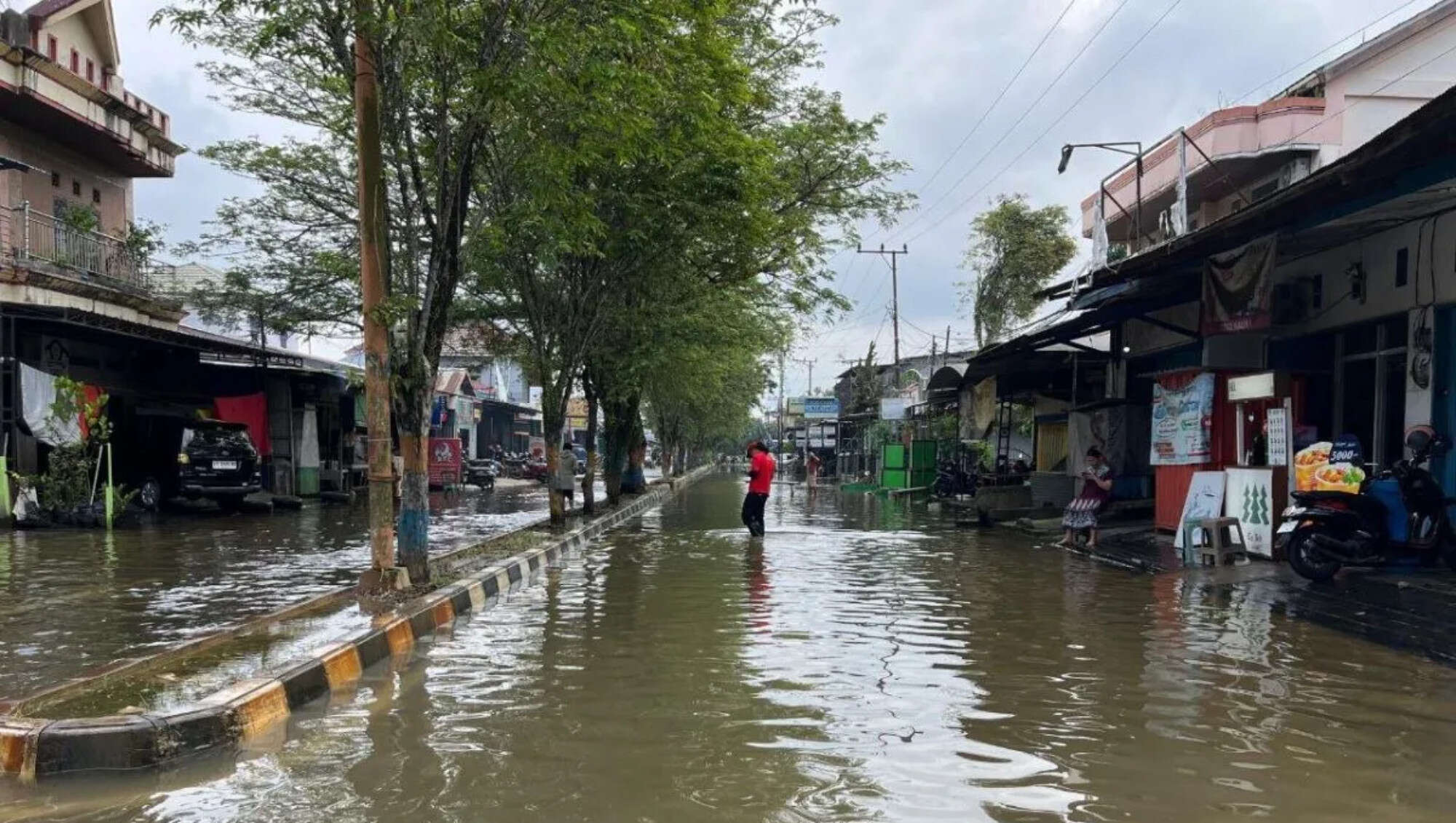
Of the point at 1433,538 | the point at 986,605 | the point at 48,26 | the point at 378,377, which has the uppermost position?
the point at 48,26

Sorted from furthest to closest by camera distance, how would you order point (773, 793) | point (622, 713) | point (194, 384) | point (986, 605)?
point (194, 384) < point (986, 605) < point (622, 713) < point (773, 793)

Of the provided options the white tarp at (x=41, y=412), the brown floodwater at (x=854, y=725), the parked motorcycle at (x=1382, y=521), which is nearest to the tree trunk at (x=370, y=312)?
the brown floodwater at (x=854, y=725)

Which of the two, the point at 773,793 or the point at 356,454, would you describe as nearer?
the point at 773,793

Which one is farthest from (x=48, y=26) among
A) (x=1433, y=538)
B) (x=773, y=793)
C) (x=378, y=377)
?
(x=1433, y=538)

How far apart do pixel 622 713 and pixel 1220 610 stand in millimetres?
5957

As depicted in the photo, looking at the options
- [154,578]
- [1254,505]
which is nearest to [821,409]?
[1254,505]

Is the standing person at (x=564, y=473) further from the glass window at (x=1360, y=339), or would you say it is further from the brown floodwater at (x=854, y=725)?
the glass window at (x=1360, y=339)

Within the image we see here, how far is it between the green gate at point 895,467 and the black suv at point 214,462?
18.7 m

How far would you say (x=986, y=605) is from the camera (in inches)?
368

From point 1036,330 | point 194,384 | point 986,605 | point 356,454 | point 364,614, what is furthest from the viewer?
point 356,454

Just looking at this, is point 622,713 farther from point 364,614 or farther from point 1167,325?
point 1167,325

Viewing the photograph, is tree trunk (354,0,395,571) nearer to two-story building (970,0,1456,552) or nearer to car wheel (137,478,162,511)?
two-story building (970,0,1456,552)

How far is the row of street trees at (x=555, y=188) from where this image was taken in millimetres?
8945

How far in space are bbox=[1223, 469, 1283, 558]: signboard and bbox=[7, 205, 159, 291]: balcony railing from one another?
19.1 metres
